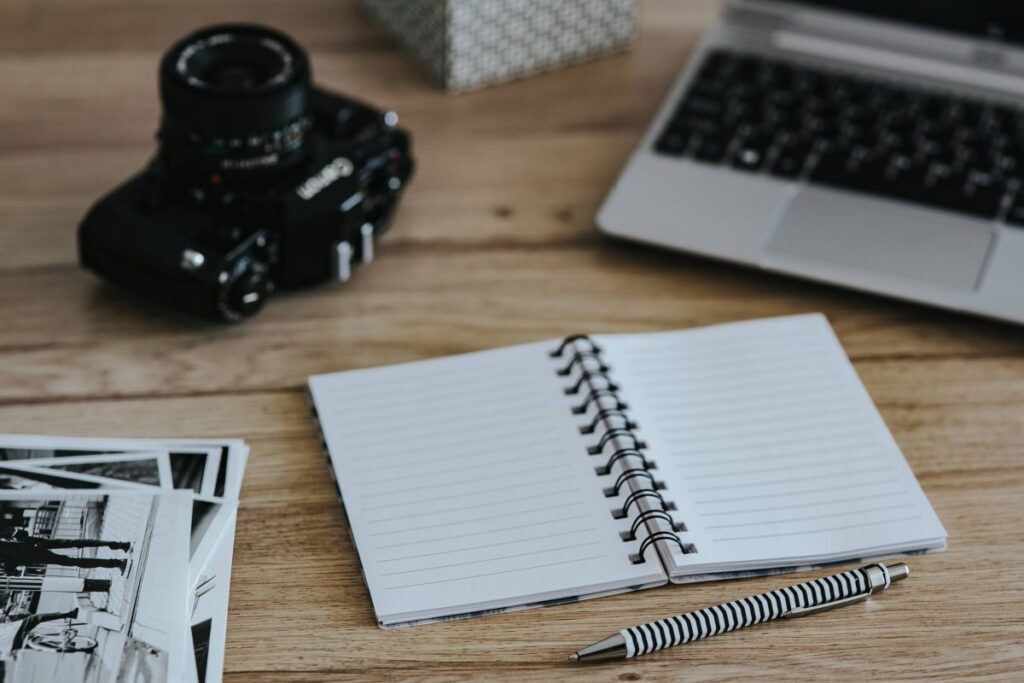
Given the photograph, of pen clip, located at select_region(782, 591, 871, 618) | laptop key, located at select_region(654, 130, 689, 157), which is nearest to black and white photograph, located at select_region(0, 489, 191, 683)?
pen clip, located at select_region(782, 591, 871, 618)

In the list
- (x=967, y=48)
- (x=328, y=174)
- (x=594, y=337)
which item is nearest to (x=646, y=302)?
(x=594, y=337)

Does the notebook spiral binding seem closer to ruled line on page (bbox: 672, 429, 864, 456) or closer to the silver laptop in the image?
ruled line on page (bbox: 672, 429, 864, 456)

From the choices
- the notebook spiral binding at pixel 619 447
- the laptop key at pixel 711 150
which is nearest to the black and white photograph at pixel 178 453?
the notebook spiral binding at pixel 619 447

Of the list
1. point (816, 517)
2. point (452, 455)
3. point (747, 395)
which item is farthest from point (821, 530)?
point (452, 455)

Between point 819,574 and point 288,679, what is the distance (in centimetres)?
29

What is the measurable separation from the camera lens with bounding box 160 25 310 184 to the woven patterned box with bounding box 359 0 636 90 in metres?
0.22

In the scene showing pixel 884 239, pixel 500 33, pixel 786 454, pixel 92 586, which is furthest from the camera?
pixel 500 33

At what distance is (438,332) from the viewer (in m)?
0.79

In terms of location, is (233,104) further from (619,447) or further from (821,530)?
(821,530)

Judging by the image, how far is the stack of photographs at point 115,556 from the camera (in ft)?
1.82

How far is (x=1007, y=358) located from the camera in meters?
0.78

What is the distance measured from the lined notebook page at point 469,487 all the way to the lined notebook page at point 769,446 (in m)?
0.05

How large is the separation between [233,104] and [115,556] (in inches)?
11.3

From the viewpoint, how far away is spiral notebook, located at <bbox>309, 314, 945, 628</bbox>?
621mm
